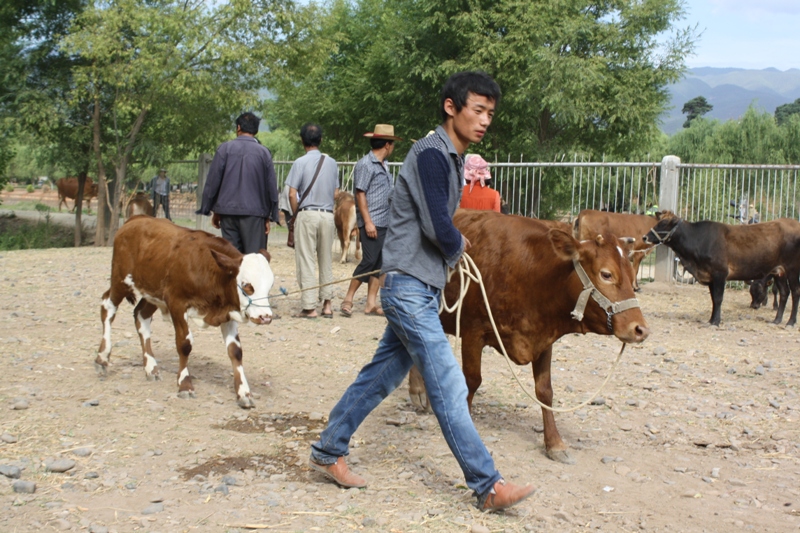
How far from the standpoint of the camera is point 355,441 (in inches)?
217

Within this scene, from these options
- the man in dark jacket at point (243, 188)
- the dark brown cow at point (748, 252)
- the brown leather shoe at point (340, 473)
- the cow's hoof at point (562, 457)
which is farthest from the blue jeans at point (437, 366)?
the dark brown cow at point (748, 252)

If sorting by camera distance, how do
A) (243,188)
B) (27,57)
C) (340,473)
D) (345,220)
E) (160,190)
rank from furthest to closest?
(160,190)
(27,57)
(345,220)
(243,188)
(340,473)

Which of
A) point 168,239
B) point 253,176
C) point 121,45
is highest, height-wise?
point 121,45

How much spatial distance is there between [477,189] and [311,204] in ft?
7.38

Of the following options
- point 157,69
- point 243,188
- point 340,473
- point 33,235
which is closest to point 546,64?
point 157,69

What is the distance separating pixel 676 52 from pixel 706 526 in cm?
2361

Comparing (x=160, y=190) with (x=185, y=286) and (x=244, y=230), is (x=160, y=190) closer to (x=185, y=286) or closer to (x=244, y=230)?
(x=244, y=230)

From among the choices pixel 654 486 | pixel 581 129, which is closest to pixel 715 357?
pixel 654 486

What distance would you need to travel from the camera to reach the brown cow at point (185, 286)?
6.16 metres

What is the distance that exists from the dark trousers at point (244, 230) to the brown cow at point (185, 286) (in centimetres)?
87

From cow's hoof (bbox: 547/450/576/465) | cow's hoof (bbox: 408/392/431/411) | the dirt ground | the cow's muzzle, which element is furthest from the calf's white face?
the cow's muzzle

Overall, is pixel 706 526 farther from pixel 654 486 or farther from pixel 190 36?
pixel 190 36

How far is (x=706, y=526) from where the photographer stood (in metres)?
4.25

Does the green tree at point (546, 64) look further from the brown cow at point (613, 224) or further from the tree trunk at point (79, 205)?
the brown cow at point (613, 224)
